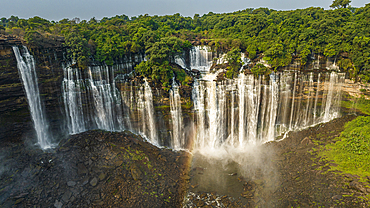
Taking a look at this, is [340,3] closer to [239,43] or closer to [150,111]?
[239,43]

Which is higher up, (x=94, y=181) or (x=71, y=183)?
(x=71, y=183)

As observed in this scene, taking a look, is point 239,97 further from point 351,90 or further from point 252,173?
point 351,90

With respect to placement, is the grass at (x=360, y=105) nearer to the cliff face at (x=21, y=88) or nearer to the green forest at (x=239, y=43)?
the green forest at (x=239, y=43)

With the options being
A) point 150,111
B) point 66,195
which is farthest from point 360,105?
point 66,195

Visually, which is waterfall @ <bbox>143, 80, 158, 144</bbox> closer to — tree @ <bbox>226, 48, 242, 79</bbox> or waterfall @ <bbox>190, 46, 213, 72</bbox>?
waterfall @ <bbox>190, 46, 213, 72</bbox>

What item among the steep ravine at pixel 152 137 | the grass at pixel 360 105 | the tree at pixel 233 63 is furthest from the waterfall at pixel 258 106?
the grass at pixel 360 105

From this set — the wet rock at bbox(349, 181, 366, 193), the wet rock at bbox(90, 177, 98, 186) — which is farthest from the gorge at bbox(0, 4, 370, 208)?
the wet rock at bbox(90, 177, 98, 186)

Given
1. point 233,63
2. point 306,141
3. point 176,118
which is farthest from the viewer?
point 233,63
